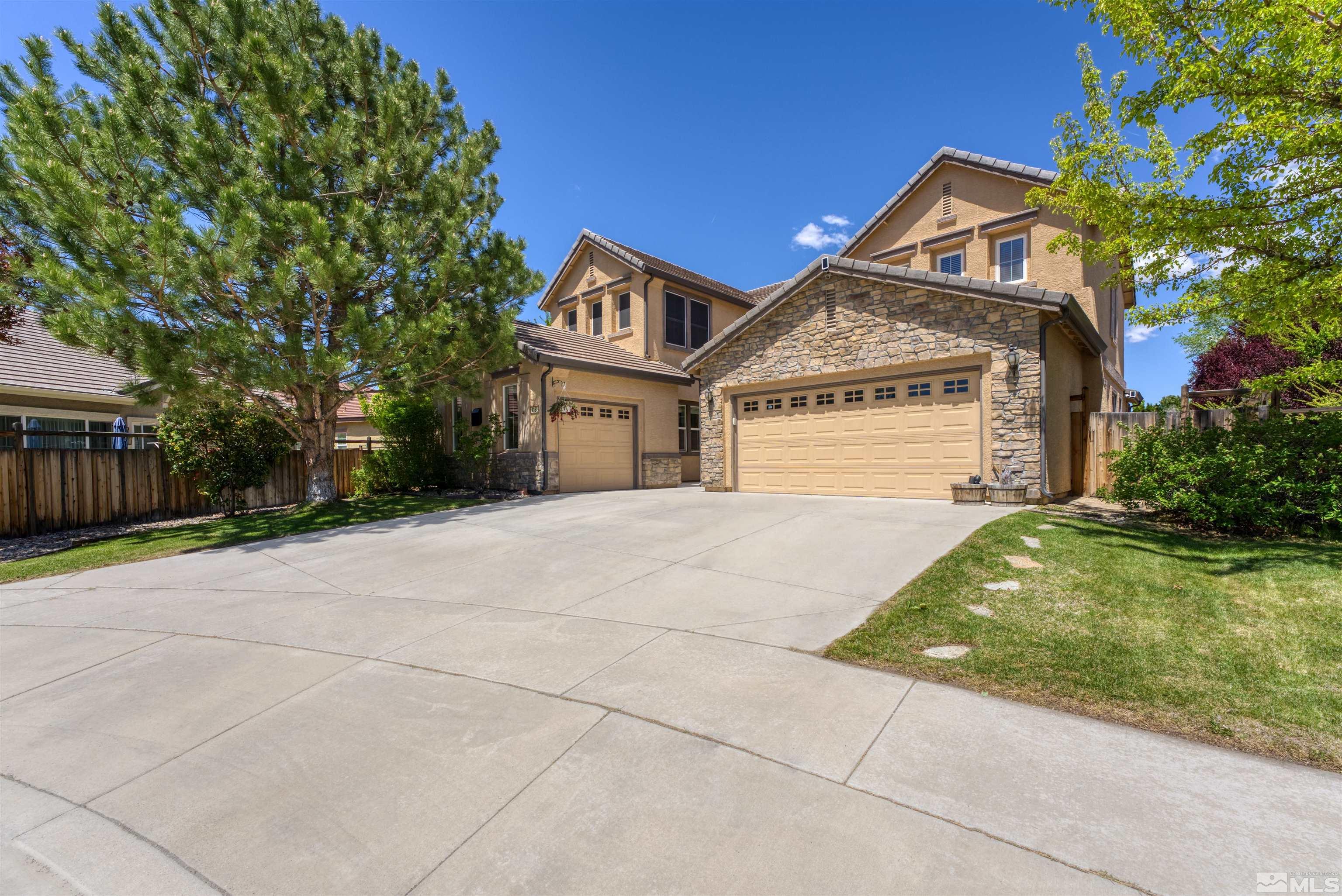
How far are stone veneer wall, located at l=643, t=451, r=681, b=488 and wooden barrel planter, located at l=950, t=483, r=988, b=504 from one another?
8.29 meters

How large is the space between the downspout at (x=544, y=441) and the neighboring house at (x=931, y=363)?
→ 153 inches

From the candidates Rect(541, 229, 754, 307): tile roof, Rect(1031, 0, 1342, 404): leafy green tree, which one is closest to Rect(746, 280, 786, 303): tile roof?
Rect(541, 229, 754, 307): tile roof

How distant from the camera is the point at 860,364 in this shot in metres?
12.2

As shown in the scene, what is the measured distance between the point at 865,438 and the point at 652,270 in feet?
29.0

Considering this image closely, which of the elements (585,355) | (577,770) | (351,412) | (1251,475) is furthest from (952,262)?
(351,412)

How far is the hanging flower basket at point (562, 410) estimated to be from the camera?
14609 millimetres

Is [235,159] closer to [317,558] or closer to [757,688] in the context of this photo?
[317,558]

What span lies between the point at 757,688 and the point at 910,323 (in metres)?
9.93

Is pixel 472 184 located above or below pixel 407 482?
above

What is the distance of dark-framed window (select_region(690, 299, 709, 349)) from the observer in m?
19.6

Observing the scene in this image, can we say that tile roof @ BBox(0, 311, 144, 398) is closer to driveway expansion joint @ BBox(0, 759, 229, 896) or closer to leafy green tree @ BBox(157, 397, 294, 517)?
leafy green tree @ BBox(157, 397, 294, 517)

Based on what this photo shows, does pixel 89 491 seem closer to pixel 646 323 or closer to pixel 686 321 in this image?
pixel 646 323

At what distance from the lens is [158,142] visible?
1041 centimetres

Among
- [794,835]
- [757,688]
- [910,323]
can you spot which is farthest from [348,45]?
[794,835]
